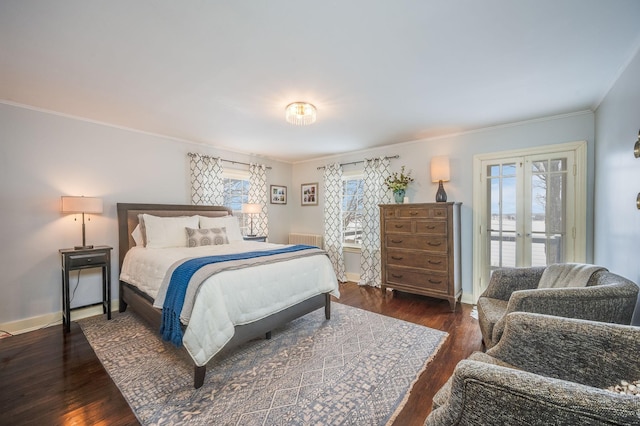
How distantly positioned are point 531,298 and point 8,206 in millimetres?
4746

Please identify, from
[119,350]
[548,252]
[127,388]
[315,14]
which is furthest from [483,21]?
[119,350]

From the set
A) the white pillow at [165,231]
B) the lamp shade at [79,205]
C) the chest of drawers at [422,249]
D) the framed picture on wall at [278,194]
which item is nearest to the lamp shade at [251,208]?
the framed picture on wall at [278,194]

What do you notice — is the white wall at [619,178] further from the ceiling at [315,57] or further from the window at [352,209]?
the window at [352,209]

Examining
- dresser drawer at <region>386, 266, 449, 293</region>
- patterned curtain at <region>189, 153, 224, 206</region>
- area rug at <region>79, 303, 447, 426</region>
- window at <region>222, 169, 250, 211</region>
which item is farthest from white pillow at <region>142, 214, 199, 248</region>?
dresser drawer at <region>386, 266, 449, 293</region>

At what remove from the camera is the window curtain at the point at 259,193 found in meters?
4.95

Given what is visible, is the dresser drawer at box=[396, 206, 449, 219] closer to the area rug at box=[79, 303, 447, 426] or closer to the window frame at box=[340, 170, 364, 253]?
the window frame at box=[340, 170, 364, 253]

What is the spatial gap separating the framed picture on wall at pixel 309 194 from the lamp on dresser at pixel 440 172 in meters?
2.36

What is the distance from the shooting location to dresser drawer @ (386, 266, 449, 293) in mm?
3553

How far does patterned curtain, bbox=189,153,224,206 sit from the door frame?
3899 millimetres

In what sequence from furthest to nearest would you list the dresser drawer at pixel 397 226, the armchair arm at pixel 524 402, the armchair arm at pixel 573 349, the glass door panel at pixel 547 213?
the dresser drawer at pixel 397 226
the glass door panel at pixel 547 213
the armchair arm at pixel 573 349
the armchair arm at pixel 524 402

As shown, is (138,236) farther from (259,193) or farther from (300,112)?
(300,112)

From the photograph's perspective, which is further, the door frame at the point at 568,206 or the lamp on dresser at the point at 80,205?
the door frame at the point at 568,206

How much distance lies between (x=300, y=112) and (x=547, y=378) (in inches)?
104

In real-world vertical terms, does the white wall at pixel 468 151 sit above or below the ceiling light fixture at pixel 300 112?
below
